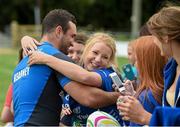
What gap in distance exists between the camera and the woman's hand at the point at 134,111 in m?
3.55

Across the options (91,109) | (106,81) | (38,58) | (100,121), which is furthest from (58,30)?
(100,121)

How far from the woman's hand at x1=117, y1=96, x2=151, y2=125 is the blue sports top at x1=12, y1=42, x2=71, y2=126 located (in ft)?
Answer: 2.20

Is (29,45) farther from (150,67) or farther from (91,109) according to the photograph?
(150,67)

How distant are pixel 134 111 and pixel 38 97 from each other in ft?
2.66

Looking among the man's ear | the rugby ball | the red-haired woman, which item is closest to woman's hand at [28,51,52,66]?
the man's ear

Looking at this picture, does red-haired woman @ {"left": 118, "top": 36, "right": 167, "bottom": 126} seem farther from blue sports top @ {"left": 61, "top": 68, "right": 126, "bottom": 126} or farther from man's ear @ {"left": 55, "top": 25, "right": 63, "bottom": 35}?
man's ear @ {"left": 55, "top": 25, "right": 63, "bottom": 35}

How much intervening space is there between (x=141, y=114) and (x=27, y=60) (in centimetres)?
117

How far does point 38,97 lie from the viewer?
4.01 metres

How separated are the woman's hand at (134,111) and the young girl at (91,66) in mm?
575

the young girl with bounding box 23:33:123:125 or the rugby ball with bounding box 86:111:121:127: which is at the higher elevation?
the young girl with bounding box 23:33:123:125

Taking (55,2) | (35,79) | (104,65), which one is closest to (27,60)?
(35,79)

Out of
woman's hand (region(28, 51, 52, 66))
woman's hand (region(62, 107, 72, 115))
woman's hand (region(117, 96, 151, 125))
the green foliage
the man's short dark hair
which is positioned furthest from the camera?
the green foliage

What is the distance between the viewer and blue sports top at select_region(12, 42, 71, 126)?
158 inches

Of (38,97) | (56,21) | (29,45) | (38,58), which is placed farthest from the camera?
(29,45)
